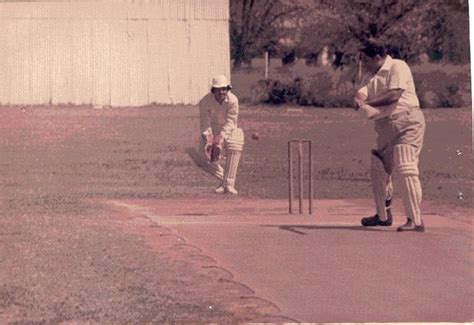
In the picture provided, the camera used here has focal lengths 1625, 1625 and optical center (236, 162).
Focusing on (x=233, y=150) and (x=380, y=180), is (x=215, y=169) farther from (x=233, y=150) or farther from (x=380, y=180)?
(x=380, y=180)

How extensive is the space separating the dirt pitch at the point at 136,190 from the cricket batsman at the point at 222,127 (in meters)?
0.46

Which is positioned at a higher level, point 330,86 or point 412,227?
point 330,86

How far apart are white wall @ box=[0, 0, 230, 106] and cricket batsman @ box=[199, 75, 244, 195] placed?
6.27 meters

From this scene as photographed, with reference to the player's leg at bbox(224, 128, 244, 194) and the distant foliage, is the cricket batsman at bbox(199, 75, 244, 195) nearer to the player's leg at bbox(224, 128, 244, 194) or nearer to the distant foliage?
the player's leg at bbox(224, 128, 244, 194)

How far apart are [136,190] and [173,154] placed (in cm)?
467

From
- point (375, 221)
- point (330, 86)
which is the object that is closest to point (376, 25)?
point (330, 86)

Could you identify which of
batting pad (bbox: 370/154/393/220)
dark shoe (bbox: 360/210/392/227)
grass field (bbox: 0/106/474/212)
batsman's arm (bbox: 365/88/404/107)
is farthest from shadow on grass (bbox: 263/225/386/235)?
grass field (bbox: 0/106/474/212)

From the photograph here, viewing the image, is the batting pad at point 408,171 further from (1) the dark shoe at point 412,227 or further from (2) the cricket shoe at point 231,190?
(2) the cricket shoe at point 231,190

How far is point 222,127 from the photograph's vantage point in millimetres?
18234

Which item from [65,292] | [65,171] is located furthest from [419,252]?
[65,171]

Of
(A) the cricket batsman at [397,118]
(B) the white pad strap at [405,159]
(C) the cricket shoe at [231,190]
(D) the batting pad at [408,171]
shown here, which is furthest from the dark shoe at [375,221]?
(C) the cricket shoe at [231,190]

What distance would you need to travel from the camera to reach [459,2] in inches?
985

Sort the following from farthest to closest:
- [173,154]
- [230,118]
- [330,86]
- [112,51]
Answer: [330,86], [112,51], [173,154], [230,118]

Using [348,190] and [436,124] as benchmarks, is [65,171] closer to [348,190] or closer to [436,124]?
[348,190]
